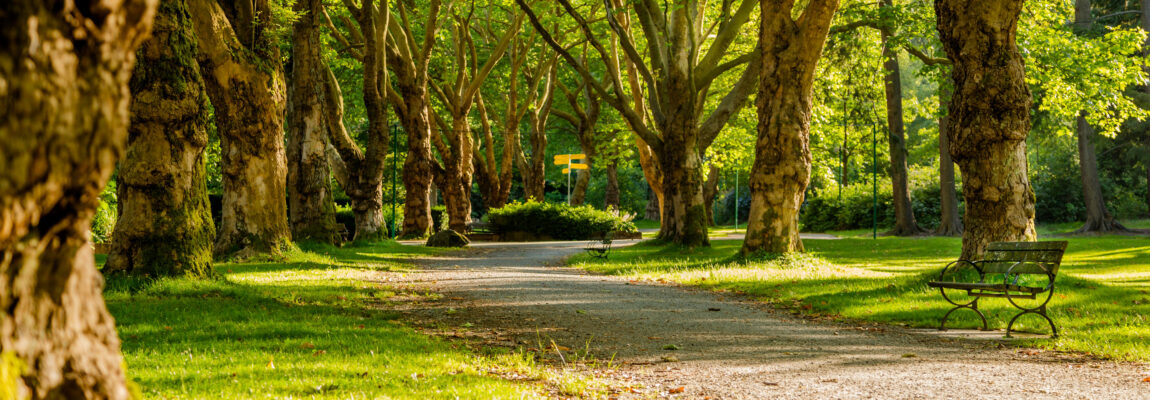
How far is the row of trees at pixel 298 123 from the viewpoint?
82.4 inches

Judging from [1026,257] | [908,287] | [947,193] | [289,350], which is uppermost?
[947,193]

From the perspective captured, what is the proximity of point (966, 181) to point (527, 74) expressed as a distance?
26265 mm

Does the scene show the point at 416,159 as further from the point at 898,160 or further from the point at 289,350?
the point at 289,350

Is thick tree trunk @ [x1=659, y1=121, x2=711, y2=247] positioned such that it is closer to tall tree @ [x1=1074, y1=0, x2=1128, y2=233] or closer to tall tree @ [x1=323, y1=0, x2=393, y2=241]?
tall tree @ [x1=323, y1=0, x2=393, y2=241]

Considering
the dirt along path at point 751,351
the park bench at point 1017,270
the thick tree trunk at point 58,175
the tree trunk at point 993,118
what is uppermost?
the tree trunk at point 993,118

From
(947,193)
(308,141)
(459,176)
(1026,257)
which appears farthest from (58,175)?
(947,193)

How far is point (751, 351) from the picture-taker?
796cm

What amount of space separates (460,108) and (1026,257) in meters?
23.3

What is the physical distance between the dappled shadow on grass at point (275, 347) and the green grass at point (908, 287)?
17.4 ft

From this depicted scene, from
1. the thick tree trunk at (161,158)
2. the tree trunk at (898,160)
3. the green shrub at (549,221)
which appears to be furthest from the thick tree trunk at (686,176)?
the tree trunk at (898,160)

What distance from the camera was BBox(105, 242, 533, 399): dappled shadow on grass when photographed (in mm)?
5777

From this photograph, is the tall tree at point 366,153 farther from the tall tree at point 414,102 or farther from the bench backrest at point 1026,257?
the bench backrest at point 1026,257

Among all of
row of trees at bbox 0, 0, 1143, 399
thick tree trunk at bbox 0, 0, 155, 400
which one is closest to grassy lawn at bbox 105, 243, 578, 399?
row of trees at bbox 0, 0, 1143, 399

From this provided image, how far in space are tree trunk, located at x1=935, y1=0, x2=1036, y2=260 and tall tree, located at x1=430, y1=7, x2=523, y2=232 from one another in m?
18.6
